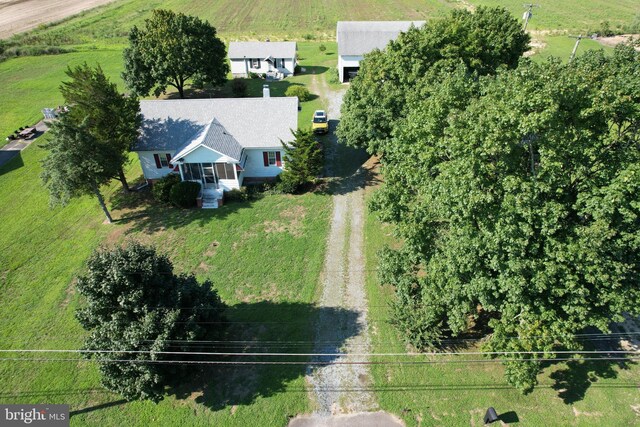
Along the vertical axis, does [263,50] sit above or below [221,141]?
above

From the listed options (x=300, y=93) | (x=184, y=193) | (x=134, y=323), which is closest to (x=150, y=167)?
(x=184, y=193)

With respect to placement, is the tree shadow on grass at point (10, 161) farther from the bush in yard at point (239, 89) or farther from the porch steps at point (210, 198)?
the bush in yard at point (239, 89)

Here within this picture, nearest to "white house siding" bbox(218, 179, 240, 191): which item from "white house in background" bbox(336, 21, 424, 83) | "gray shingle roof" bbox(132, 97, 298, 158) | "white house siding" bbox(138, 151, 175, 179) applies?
"gray shingle roof" bbox(132, 97, 298, 158)

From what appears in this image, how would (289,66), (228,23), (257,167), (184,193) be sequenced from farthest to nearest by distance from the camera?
(228,23)
(289,66)
(257,167)
(184,193)

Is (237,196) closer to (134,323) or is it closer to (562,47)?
(134,323)

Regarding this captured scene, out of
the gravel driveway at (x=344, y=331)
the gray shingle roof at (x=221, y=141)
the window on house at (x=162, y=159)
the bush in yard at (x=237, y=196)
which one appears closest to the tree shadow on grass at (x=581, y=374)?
the gravel driveway at (x=344, y=331)

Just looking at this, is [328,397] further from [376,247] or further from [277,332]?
[376,247]

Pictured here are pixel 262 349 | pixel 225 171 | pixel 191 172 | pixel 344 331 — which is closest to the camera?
pixel 262 349

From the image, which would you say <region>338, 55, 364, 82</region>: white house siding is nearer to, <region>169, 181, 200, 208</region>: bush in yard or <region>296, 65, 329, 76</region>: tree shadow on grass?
<region>296, 65, 329, 76</region>: tree shadow on grass
